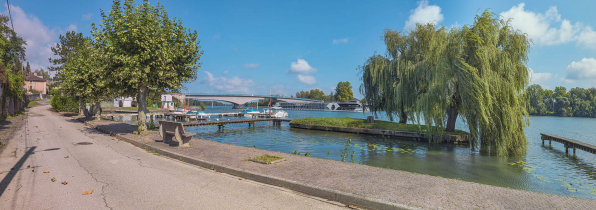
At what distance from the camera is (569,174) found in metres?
13.0

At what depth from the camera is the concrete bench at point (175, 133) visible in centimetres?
1141

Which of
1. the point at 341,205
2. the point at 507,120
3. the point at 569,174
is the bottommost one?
the point at 569,174

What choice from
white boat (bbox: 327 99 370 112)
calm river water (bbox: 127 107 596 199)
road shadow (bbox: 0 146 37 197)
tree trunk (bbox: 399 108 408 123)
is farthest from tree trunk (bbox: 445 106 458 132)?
white boat (bbox: 327 99 370 112)

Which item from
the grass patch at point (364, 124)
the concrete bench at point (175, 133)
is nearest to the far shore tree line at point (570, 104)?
the grass patch at point (364, 124)

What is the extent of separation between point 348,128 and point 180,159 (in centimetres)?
2263

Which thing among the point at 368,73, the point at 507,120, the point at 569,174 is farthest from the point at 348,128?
the point at 569,174

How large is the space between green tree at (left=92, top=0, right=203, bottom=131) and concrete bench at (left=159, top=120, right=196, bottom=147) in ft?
12.3

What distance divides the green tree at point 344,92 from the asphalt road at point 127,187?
453ft

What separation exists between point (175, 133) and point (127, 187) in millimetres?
5581

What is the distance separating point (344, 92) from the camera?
145 meters

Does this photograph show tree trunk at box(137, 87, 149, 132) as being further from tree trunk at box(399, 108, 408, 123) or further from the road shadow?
tree trunk at box(399, 108, 408, 123)

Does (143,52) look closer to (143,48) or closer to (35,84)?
(143,48)

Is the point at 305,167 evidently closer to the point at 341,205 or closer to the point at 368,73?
the point at 341,205

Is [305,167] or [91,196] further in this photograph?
[305,167]
